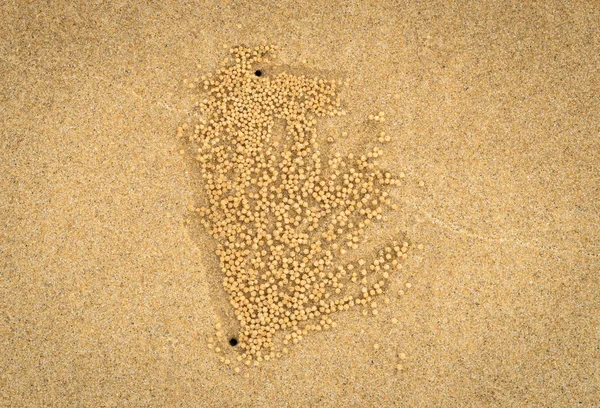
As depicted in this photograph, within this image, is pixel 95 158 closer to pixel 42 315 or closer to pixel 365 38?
pixel 42 315

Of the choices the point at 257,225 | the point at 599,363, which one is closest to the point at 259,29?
the point at 257,225

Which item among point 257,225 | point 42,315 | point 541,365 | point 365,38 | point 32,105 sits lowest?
point 42,315

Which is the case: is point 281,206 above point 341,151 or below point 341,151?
below

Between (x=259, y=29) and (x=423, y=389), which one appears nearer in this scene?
(x=423, y=389)
